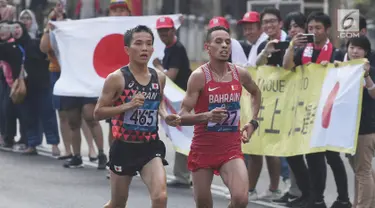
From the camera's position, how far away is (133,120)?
29.2 feet

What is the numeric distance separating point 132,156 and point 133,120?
31 cm

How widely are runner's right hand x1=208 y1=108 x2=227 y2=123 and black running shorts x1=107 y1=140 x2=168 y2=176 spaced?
0.58 metres

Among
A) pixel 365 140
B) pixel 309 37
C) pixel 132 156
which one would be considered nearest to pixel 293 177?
pixel 365 140

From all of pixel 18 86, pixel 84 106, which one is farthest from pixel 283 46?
pixel 18 86

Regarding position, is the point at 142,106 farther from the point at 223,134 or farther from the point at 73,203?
the point at 73,203

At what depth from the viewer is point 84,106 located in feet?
45.6

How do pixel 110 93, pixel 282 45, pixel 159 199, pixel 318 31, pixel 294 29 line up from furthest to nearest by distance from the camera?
pixel 294 29
pixel 282 45
pixel 318 31
pixel 110 93
pixel 159 199

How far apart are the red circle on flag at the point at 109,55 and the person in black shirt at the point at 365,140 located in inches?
156

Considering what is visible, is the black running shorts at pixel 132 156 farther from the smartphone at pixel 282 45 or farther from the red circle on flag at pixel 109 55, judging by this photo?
the red circle on flag at pixel 109 55

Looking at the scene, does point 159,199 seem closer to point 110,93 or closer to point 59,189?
point 110,93

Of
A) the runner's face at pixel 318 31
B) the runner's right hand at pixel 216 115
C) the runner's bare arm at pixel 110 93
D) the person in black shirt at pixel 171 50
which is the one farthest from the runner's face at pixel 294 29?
the runner's bare arm at pixel 110 93

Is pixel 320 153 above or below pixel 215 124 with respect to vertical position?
below

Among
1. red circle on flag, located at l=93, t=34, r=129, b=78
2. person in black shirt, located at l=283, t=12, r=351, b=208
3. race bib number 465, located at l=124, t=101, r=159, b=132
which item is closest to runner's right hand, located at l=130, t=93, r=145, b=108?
race bib number 465, located at l=124, t=101, r=159, b=132

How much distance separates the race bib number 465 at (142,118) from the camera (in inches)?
350
